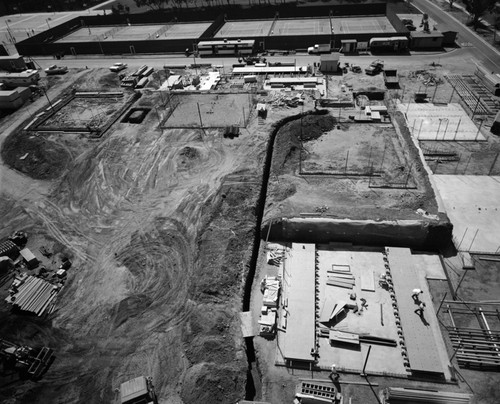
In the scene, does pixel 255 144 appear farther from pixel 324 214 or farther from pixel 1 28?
pixel 1 28

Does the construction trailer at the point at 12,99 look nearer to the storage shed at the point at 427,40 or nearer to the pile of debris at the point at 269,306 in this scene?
the pile of debris at the point at 269,306

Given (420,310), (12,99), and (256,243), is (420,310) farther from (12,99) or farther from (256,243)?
(12,99)

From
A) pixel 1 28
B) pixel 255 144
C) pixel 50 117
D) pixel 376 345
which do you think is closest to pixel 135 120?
pixel 50 117

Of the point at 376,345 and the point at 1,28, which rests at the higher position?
the point at 1,28

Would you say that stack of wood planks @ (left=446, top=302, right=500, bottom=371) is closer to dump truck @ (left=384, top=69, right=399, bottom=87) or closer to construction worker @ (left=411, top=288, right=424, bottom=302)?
construction worker @ (left=411, top=288, right=424, bottom=302)

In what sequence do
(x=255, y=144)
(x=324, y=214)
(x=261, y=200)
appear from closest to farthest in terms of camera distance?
(x=324, y=214)
(x=261, y=200)
(x=255, y=144)

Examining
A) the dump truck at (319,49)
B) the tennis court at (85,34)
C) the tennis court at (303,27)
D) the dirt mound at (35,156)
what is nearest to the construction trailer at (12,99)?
the dirt mound at (35,156)

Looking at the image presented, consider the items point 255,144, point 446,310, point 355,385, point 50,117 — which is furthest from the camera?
point 50,117
